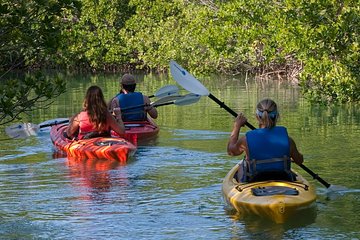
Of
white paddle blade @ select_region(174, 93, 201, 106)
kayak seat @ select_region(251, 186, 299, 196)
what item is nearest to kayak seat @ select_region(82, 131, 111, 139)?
white paddle blade @ select_region(174, 93, 201, 106)

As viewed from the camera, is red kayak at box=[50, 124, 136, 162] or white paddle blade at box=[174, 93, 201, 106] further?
red kayak at box=[50, 124, 136, 162]

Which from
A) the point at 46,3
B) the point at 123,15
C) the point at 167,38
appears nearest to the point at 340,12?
the point at 46,3

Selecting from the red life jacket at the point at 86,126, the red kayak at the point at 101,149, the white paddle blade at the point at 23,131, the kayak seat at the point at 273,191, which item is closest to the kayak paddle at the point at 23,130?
the white paddle blade at the point at 23,131

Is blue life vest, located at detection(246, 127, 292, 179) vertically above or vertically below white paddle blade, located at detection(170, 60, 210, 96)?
below

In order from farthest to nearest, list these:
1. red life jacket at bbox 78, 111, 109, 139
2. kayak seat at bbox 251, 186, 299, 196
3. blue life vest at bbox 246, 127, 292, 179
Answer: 1. red life jacket at bbox 78, 111, 109, 139
2. blue life vest at bbox 246, 127, 292, 179
3. kayak seat at bbox 251, 186, 299, 196

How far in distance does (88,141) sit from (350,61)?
4.10 meters

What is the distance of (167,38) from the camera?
33.2 metres

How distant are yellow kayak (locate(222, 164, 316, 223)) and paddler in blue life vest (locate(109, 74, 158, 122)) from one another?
548cm

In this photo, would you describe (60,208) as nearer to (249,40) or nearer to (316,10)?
(316,10)

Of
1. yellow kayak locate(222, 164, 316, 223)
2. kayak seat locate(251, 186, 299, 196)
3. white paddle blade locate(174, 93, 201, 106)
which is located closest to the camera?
Result: yellow kayak locate(222, 164, 316, 223)

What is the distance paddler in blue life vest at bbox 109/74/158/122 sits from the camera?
13273 millimetres

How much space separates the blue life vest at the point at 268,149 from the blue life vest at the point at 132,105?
5.59 metres

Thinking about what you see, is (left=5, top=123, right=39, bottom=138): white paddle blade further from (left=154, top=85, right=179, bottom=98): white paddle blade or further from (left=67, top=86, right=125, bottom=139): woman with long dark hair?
(left=154, top=85, right=179, bottom=98): white paddle blade

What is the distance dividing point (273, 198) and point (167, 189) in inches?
90.7
